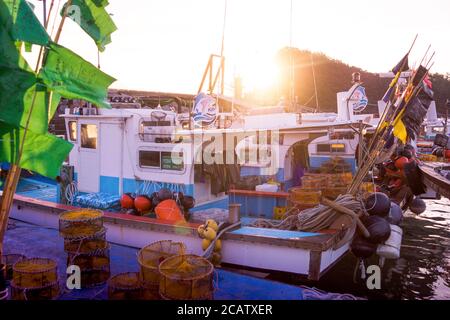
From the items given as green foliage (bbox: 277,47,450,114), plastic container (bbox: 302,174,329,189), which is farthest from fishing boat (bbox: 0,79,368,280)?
green foliage (bbox: 277,47,450,114)

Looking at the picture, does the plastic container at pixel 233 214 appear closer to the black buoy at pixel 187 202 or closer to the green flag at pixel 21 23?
the black buoy at pixel 187 202

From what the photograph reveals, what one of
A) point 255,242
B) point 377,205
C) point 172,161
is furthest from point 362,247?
point 172,161

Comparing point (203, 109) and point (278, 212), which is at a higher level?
point (203, 109)

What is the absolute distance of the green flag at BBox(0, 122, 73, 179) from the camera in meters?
4.29

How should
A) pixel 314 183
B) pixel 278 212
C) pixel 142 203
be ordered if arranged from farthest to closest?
pixel 278 212
pixel 314 183
pixel 142 203

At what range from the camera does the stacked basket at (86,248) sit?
623cm

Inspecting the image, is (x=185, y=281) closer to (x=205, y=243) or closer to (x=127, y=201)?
(x=205, y=243)

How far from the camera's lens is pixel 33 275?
5.36 meters

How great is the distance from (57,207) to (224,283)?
15.5 feet

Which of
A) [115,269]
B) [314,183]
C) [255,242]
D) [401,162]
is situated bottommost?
[115,269]

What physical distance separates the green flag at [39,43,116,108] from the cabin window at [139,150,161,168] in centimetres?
389

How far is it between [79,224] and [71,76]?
2989 millimetres
